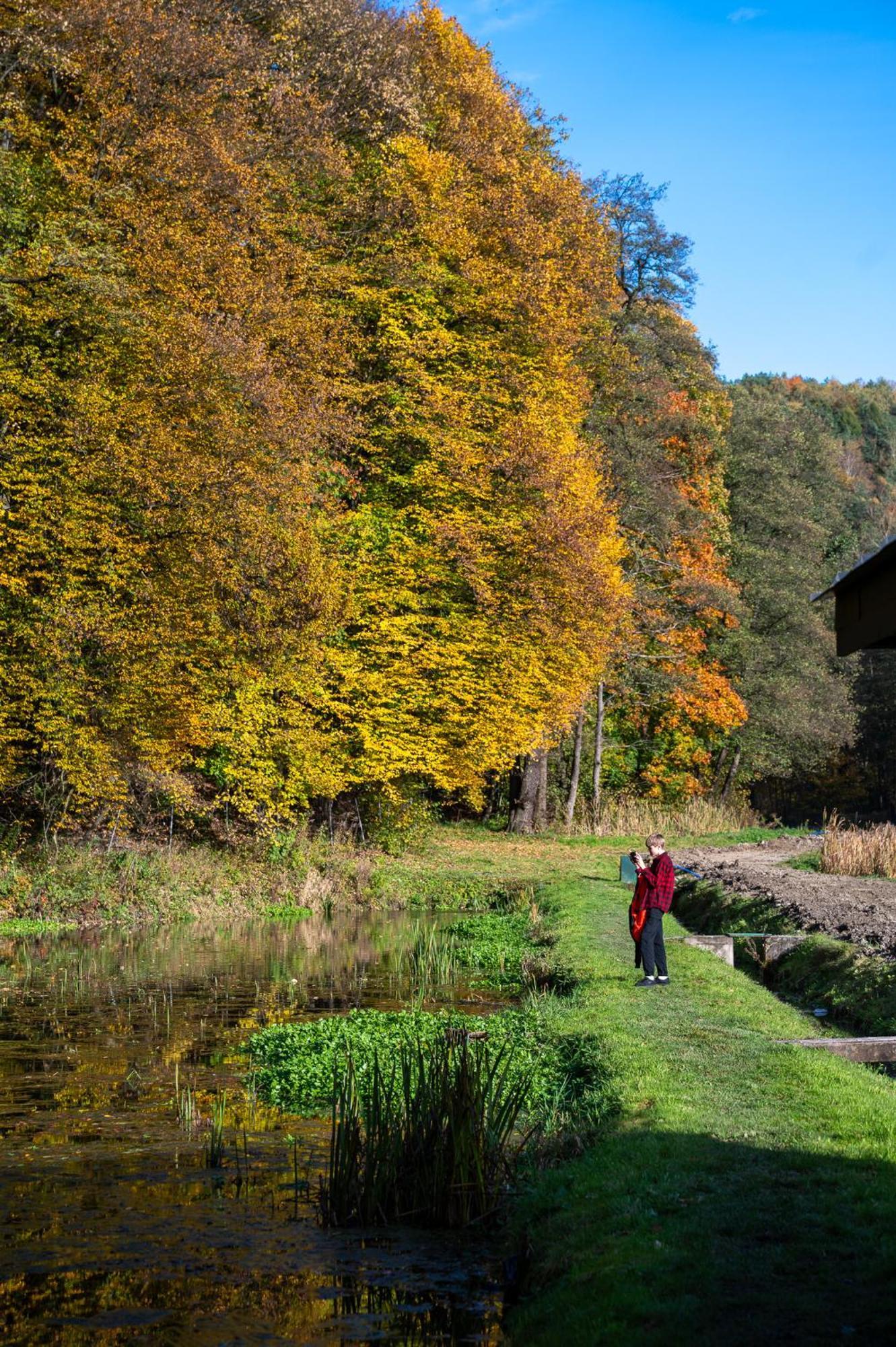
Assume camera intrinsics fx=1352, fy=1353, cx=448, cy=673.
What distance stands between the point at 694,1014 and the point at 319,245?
23.3 meters

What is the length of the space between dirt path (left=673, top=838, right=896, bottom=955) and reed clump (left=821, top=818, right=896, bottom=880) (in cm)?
33

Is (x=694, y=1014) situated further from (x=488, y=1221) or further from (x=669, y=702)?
(x=669, y=702)

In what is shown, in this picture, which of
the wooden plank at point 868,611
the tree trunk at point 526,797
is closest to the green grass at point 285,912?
the tree trunk at point 526,797

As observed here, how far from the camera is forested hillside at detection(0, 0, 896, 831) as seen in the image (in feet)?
72.3

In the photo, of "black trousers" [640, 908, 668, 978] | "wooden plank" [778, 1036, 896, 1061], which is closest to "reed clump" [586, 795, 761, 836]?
"black trousers" [640, 908, 668, 978]

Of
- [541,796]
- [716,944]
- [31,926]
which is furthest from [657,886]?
[541,796]

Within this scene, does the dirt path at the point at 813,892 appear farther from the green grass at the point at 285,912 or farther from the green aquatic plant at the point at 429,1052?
the green grass at the point at 285,912

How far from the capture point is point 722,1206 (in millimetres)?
6789

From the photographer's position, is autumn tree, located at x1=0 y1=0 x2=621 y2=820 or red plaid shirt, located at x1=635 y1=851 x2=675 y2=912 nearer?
red plaid shirt, located at x1=635 y1=851 x2=675 y2=912

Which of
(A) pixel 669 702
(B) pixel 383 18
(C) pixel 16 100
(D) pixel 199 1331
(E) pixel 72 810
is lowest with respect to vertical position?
(D) pixel 199 1331

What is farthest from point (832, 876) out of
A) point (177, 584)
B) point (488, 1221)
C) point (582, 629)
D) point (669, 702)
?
point (669, 702)

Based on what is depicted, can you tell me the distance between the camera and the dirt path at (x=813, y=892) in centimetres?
1605

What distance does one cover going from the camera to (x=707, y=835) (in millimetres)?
37469

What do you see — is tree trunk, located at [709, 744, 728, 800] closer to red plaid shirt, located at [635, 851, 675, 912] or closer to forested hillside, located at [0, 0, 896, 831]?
forested hillside, located at [0, 0, 896, 831]
